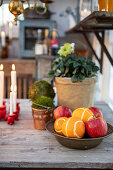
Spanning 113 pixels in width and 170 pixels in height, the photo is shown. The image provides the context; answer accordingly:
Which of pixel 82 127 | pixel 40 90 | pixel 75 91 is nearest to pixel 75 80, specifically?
pixel 75 91

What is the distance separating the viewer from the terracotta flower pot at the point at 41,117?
979 millimetres

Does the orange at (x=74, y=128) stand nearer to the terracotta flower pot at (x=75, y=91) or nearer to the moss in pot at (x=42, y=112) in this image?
the moss in pot at (x=42, y=112)

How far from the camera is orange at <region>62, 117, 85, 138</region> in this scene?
0.79m

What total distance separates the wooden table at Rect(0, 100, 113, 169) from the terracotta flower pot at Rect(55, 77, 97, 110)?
25 centimetres

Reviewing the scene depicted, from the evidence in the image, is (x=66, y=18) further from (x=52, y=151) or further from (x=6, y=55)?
(x=52, y=151)

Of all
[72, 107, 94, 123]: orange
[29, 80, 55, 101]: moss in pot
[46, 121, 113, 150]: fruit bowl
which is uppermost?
[72, 107, 94, 123]: orange

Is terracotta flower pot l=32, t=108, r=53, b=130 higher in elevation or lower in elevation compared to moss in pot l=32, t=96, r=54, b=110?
lower

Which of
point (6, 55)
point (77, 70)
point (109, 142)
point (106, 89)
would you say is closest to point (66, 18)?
point (6, 55)

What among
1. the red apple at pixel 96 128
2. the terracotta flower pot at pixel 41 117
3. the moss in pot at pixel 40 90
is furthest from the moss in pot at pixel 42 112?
the red apple at pixel 96 128

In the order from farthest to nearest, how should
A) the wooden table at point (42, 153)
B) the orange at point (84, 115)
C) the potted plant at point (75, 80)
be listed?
the potted plant at point (75, 80), the orange at point (84, 115), the wooden table at point (42, 153)

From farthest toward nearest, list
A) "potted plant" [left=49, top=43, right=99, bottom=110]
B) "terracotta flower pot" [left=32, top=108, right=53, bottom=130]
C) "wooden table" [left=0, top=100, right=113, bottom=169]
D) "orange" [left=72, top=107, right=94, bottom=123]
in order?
1. "potted plant" [left=49, top=43, right=99, bottom=110]
2. "terracotta flower pot" [left=32, top=108, right=53, bottom=130]
3. "orange" [left=72, top=107, right=94, bottom=123]
4. "wooden table" [left=0, top=100, right=113, bottom=169]

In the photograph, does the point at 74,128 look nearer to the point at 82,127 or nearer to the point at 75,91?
the point at 82,127

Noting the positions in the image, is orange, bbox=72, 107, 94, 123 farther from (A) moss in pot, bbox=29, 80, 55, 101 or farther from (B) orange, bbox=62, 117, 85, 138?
(A) moss in pot, bbox=29, 80, 55, 101

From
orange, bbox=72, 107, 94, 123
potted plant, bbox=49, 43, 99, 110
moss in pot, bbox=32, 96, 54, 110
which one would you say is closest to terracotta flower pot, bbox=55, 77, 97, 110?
potted plant, bbox=49, 43, 99, 110
